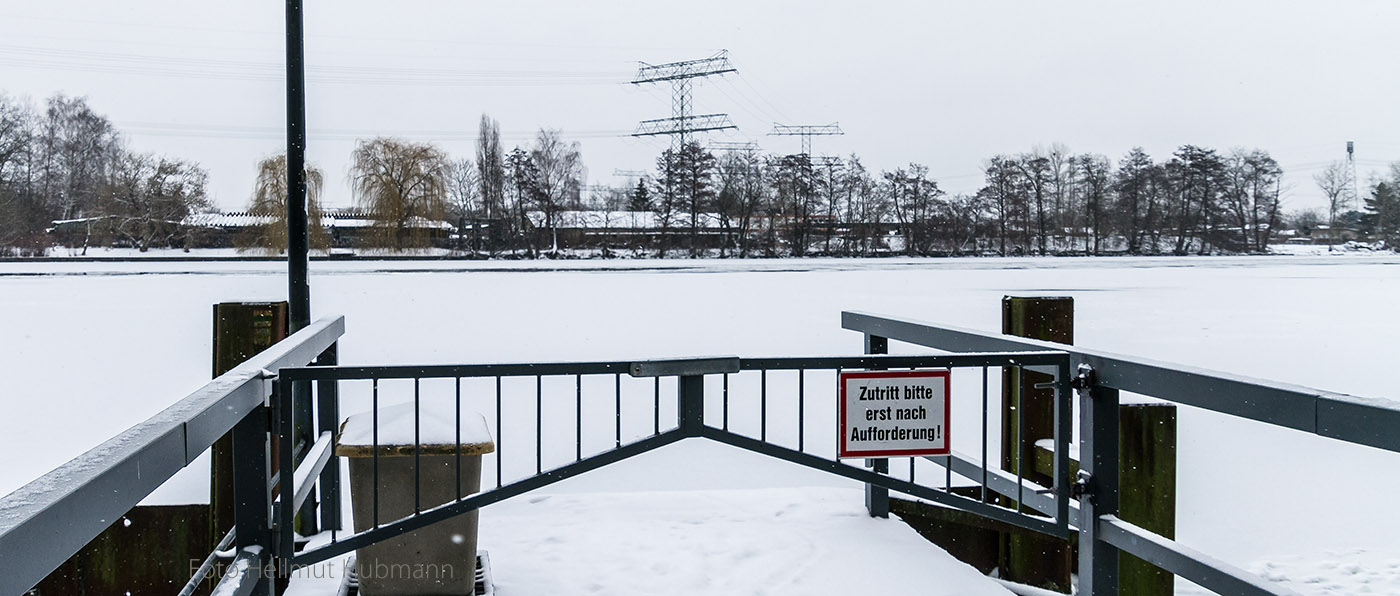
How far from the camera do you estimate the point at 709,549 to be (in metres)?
5.11

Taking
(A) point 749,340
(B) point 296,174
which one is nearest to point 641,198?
(A) point 749,340

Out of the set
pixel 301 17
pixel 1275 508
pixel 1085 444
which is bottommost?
pixel 1275 508

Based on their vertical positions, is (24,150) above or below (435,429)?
above

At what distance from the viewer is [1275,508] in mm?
7840

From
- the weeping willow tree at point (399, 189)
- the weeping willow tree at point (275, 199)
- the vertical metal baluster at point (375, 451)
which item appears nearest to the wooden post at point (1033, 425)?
the vertical metal baluster at point (375, 451)

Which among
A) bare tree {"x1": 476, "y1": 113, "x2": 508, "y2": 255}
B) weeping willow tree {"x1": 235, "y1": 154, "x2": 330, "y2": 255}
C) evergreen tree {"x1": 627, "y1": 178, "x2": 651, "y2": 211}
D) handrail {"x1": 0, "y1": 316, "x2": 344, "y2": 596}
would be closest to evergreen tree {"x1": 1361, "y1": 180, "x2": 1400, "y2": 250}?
evergreen tree {"x1": 627, "y1": 178, "x2": 651, "y2": 211}

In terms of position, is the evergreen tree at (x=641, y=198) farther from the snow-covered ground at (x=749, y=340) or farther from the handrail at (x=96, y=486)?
the handrail at (x=96, y=486)

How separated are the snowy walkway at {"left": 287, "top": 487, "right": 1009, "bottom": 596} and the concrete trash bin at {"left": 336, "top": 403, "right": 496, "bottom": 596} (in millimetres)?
393

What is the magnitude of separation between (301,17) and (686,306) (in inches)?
688

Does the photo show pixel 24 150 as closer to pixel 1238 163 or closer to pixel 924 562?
pixel 924 562

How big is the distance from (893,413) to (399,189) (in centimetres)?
5703

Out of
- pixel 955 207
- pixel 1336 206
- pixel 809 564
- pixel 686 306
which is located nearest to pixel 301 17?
pixel 809 564

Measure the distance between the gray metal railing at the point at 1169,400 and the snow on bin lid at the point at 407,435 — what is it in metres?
2.17

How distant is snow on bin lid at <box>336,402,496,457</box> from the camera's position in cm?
395
